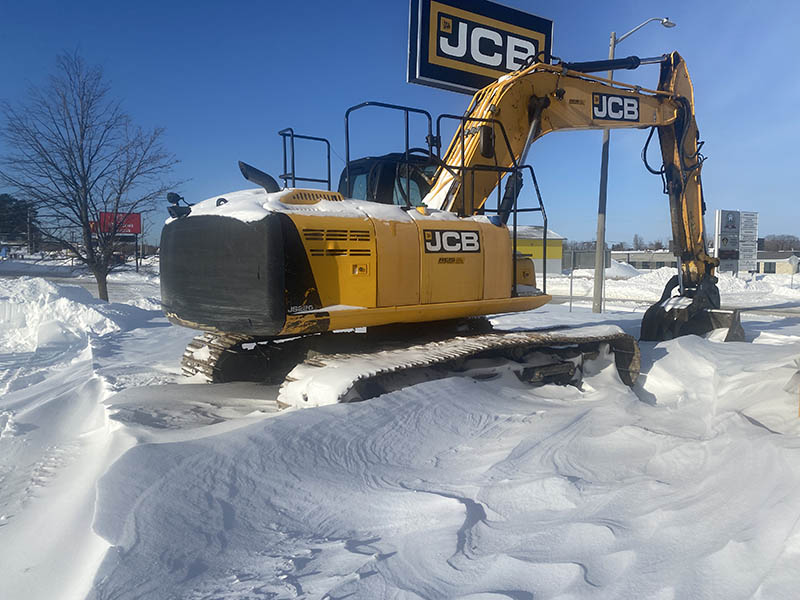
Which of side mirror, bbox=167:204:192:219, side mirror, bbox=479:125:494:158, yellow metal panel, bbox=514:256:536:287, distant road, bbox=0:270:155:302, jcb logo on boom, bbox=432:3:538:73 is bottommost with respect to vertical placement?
distant road, bbox=0:270:155:302

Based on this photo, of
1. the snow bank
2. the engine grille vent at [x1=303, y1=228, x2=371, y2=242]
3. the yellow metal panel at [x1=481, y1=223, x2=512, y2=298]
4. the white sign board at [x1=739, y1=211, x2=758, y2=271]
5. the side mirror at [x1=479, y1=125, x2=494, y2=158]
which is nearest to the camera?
the engine grille vent at [x1=303, y1=228, x2=371, y2=242]

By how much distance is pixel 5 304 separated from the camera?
11055 millimetres

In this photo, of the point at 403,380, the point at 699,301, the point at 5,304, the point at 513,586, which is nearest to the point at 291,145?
the point at 403,380

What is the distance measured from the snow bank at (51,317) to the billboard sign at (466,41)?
28.6 feet

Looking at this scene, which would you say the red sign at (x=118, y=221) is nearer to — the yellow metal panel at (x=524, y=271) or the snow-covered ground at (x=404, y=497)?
the snow-covered ground at (x=404, y=497)

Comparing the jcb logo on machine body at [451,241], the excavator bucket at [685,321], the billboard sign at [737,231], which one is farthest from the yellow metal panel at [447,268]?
the billboard sign at [737,231]

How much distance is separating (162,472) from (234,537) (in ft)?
2.03

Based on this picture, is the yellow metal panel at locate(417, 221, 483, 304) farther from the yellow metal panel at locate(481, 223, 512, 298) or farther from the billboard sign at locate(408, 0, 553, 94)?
the billboard sign at locate(408, 0, 553, 94)

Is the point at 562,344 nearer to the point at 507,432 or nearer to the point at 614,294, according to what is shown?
the point at 507,432

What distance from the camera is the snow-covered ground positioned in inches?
86.5

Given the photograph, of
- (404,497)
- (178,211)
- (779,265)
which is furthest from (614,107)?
(779,265)

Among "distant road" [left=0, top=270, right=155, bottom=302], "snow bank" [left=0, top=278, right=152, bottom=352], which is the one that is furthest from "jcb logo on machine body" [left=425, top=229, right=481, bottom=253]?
"distant road" [left=0, top=270, right=155, bottom=302]

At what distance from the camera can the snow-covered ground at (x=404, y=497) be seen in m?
2.20

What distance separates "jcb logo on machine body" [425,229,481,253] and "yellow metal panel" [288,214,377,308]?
0.64m
